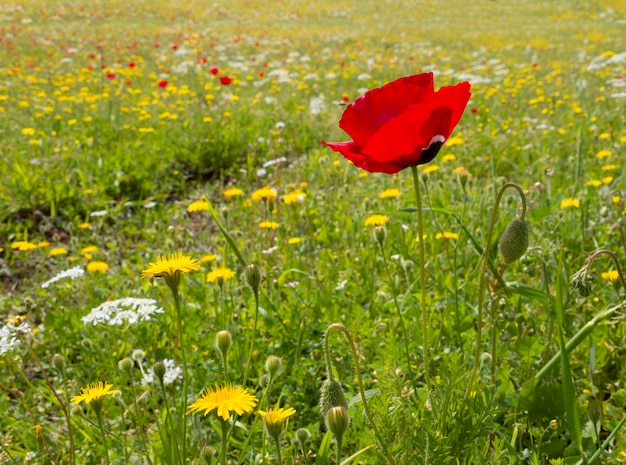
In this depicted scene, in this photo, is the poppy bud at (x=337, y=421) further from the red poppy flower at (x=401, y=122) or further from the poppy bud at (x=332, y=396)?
the red poppy flower at (x=401, y=122)

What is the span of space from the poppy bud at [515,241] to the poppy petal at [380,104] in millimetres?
326

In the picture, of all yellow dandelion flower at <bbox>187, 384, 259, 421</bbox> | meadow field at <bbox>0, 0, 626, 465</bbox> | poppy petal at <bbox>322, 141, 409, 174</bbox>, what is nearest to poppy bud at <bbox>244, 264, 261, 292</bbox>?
meadow field at <bbox>0, 0, 626, 465</bbox>

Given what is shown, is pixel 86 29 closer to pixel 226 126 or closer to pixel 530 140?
pixel 226 126

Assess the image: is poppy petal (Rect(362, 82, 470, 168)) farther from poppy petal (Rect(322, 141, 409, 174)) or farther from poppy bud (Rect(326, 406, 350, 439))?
poppy bud (Rect(326, 406, 350, 439))

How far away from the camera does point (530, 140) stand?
4660mm

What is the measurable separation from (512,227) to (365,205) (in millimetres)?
2117

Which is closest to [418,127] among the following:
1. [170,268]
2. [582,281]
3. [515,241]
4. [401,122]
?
[401,122]

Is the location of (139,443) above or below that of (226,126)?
below

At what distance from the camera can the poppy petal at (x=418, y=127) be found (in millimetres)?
965

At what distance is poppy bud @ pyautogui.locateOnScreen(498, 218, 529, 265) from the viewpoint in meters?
1.12

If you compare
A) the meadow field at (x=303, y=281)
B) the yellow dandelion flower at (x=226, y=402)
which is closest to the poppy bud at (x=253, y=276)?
the meadow field at (x=303, y=281)

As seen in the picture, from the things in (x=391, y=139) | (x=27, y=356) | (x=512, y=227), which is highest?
(x=391, y=139)

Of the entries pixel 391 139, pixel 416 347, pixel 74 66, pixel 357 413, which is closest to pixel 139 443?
pixel 357 413

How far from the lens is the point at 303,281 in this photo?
8.02 ft
